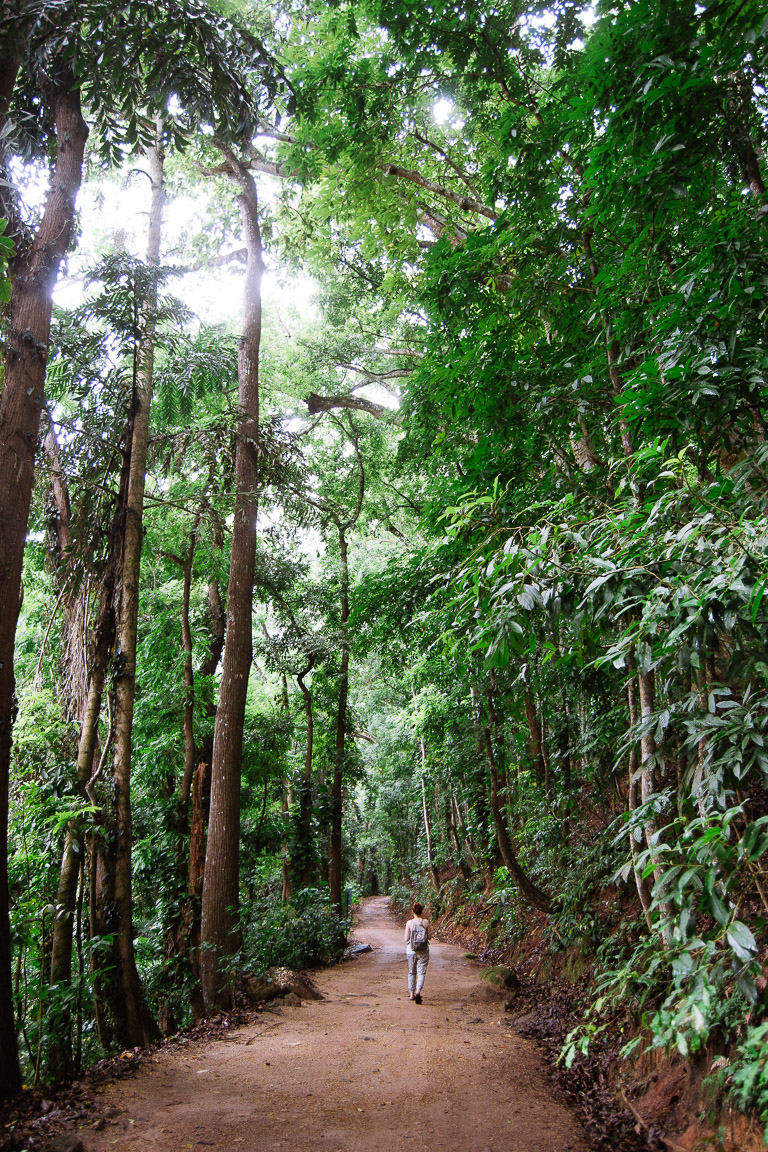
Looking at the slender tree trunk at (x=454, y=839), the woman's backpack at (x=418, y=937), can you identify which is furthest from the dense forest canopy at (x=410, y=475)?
the slender tree trunk at (x=454, y=839)

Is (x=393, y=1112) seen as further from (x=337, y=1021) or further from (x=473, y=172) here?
(x=473, y=172)

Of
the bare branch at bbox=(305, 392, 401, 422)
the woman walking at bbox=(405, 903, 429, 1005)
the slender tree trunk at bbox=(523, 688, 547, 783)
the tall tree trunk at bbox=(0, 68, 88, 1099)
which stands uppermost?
the bare branch at bbox=(305, 392, 401, 422)

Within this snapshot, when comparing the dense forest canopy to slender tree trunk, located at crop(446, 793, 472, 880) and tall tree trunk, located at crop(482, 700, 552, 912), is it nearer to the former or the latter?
tall tree trunk, located at crop(482, 700, 552, 912)

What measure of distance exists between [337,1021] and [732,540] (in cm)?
733

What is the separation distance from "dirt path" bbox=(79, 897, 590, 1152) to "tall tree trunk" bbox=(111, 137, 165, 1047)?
633mm

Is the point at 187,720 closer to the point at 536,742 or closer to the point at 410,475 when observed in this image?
the point at 536,742

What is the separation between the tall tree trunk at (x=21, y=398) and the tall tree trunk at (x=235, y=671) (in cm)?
392

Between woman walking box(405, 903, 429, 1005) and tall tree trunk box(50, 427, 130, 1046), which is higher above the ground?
tall tree trunk box(50, 427, 130, 1046)

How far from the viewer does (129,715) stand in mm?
6848

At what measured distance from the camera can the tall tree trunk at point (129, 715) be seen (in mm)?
6059

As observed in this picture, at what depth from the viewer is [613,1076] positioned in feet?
15.6

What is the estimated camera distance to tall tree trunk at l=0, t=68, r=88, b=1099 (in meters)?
4.28

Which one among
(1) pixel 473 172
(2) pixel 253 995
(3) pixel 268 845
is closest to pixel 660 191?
(1) pixel 473 172

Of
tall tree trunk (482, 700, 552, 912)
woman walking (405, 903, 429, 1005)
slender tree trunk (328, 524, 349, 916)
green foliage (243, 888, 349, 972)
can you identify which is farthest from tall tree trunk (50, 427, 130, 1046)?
slender tree trunk (328, 524, 349, 916)
